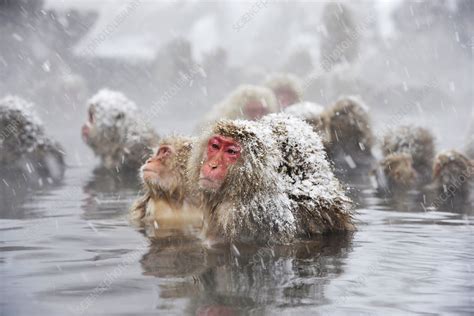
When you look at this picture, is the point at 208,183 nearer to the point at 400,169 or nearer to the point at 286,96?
the point at 400,169

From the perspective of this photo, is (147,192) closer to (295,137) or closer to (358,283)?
(295,137)

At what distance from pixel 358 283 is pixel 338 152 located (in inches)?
324

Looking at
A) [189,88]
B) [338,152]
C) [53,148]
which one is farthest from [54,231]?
[189,88]

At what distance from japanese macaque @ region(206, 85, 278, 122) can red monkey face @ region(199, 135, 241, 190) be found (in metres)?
6.54

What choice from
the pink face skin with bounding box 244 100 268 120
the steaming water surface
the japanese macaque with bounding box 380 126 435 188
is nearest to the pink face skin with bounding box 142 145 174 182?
the steaming water surface

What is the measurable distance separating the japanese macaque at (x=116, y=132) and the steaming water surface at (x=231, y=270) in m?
4.48

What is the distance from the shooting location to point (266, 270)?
4.89 m

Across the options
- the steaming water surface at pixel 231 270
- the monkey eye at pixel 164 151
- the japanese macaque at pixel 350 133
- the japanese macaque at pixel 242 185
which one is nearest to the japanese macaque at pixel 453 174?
the steaming water surface at pixel 231 270

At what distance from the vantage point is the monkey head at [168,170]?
22.6 feet

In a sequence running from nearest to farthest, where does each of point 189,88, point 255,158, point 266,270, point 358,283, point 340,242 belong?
1. point 358,283
2. point 266,270
3. point 255,158
4. point 340,242
5. point 189,88

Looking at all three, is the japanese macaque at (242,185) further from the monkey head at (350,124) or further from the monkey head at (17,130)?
the monkey head at (350,124)

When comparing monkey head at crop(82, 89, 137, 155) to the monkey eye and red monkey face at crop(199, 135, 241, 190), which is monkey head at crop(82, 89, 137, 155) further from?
red monkey face at crop(199, 135, 241, 190)

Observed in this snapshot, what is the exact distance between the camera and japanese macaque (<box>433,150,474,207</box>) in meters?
9.01

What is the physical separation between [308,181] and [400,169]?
4289 millimetres
